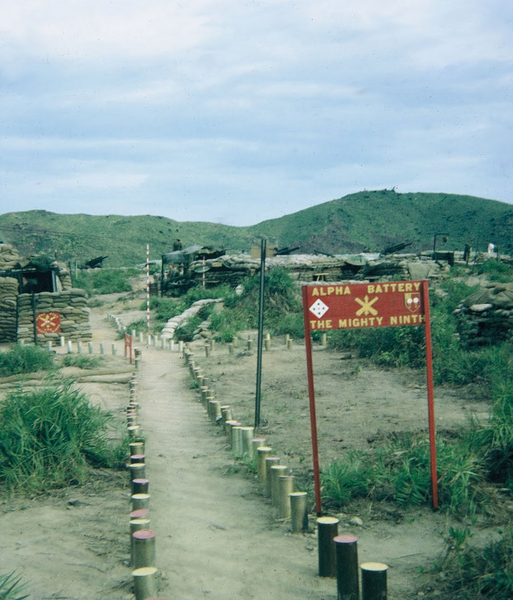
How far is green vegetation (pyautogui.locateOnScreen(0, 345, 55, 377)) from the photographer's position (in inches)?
441

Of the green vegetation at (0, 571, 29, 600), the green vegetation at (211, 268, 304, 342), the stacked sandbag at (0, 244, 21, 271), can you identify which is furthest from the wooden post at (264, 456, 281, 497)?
the stacked sandbag at (0, 244, 21, 271)

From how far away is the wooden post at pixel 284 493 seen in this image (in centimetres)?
472

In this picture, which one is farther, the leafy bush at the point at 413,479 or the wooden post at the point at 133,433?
the wooden post at the point at 133,433

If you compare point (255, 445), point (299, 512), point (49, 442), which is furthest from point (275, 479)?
point (49, 442)

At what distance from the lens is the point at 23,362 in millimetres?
11328

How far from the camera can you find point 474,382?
8.90 meters

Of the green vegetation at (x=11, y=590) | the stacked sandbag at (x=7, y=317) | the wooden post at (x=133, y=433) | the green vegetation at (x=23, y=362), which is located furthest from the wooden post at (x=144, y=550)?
the stacked sandbag at (x=7, y=317)

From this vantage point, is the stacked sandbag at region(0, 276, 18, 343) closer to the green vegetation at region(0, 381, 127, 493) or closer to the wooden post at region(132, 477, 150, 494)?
the green vegetation at region(0, 381, 127, 493)

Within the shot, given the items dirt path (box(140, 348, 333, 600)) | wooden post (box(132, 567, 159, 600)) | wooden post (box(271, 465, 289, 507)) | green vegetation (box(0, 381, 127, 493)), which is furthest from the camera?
green vegetation (box(0, 381, 127, 493))

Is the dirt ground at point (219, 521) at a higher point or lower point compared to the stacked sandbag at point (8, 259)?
lower

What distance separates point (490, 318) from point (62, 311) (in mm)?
10921

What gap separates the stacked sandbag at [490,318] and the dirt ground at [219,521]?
7.86ft

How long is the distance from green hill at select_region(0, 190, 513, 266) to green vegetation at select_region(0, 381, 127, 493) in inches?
1788

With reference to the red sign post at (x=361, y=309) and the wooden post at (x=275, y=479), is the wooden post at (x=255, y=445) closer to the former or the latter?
the wooden post at (x=275, y=479)
